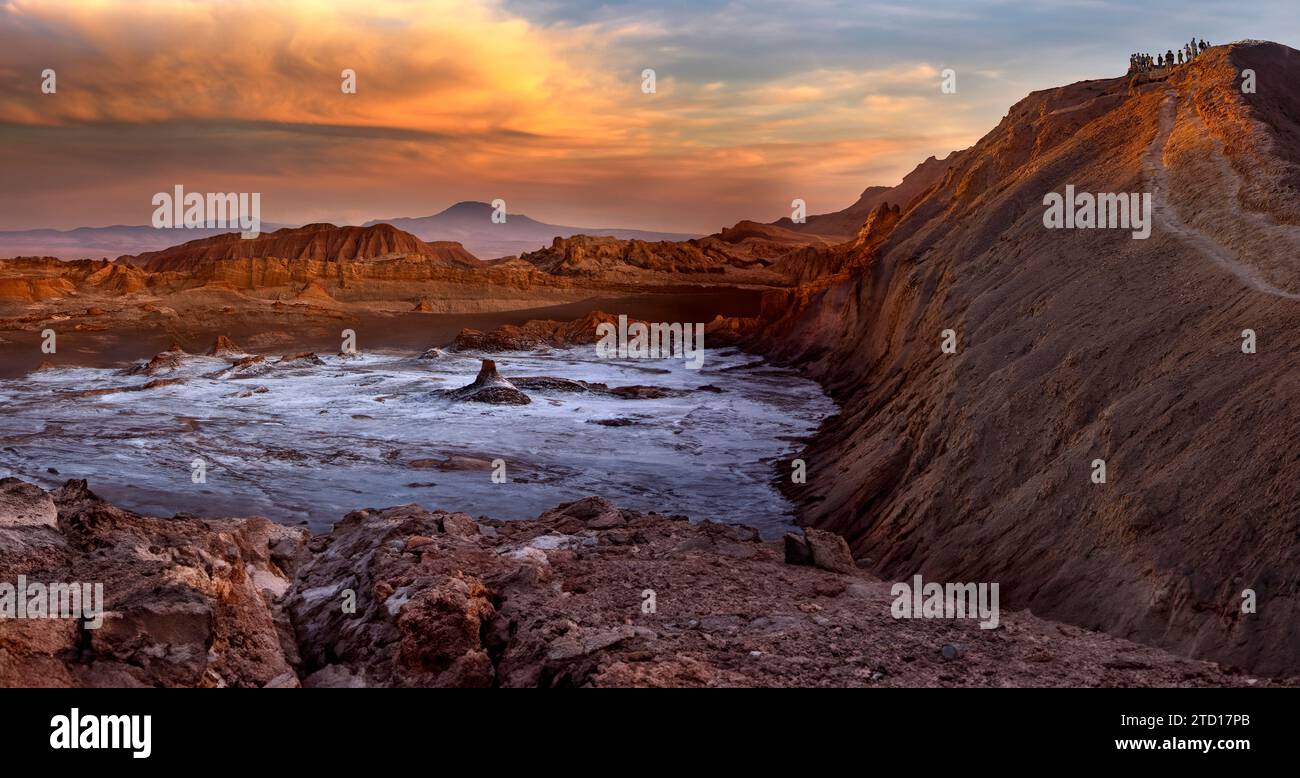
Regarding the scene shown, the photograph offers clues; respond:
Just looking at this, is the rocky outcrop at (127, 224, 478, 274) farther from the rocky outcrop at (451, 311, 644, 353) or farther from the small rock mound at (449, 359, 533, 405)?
the small rock mound at (449, 359, 533, 405)

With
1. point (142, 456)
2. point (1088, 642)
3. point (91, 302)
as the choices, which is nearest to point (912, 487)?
point (1088, 642)

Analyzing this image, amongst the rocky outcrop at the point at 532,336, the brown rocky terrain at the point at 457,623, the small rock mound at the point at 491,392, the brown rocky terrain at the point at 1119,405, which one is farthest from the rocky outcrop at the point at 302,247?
the brown rocky terrain at the point at 457,623

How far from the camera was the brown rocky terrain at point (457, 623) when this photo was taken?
19.5 ft

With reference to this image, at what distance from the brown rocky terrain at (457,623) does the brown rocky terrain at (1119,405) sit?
1079 millimetres

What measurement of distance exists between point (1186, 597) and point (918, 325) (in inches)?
617

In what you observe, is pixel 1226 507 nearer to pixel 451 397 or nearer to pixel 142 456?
pixel 142 456

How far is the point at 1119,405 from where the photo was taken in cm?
1013

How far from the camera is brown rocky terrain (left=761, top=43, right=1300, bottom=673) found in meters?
7.55

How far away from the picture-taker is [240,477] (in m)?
19.2

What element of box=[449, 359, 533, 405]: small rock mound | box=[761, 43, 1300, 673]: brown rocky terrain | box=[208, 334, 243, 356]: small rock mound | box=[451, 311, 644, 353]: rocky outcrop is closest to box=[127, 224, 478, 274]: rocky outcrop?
box=[451, 311, 644, 353]: rocky outcrop

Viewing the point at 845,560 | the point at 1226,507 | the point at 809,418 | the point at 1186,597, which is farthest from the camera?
the point at 809,418

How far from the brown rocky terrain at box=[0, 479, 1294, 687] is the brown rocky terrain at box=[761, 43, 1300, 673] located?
1.08m

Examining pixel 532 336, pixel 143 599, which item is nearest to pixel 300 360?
pixel 532 336

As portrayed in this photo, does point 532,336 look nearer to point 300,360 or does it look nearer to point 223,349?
point 300,360
